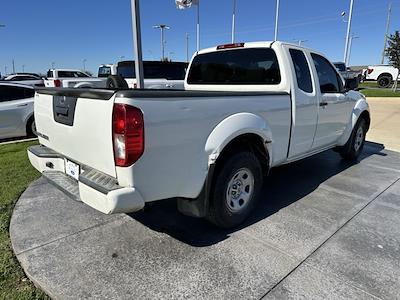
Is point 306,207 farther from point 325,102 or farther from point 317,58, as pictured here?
point 317,58

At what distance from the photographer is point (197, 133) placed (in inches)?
109

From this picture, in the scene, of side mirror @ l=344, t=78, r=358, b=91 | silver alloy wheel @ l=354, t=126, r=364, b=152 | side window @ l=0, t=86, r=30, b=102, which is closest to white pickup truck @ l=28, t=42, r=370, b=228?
side mirror @ l=344, t=78, r=358, b=91

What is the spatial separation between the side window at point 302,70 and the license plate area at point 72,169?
9.18ft

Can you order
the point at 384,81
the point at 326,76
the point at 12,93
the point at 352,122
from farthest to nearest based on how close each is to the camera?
the point at 384,81 < the point at 12,93 < the point at 352,122 < the point at 326,76

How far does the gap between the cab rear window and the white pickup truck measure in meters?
0.01

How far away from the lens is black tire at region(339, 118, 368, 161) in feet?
19.5

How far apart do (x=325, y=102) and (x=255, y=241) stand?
2472 mm

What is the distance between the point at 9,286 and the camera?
2.52 meters

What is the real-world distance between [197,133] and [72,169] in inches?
49.6

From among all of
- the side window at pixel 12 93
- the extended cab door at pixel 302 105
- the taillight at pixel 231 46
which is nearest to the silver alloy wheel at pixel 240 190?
the extended cab door at pixel 302 105

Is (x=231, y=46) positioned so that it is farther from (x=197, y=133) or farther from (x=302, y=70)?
(x=197, y=133)

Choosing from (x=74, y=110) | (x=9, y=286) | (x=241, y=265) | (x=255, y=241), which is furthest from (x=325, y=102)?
(x=9, y=286)

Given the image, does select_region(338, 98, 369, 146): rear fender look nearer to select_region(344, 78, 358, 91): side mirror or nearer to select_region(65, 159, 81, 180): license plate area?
select_region(344, 78, 358, 91): side mirror

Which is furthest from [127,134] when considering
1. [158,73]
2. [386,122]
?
[386,122]
